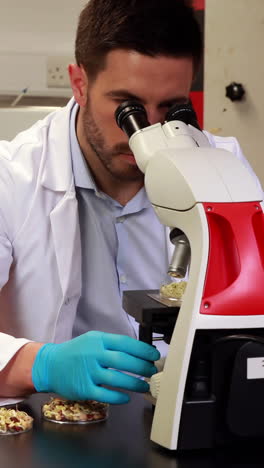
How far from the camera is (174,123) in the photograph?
1207 millimetres

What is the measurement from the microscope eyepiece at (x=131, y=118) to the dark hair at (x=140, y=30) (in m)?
0.39

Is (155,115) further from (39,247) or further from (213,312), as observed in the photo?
(213,312)

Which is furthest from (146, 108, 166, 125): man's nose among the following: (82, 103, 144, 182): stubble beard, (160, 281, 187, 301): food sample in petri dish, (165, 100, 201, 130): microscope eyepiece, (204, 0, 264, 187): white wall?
(204, 0, 264, 187): white wall

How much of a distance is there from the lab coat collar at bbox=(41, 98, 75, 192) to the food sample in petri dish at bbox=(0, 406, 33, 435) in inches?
29.9

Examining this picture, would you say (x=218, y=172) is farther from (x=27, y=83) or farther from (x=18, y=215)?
(x=27, y=83)

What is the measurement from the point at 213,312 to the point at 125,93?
0.77 metres

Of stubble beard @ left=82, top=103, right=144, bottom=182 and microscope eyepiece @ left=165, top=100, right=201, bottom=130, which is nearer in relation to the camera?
microscope eyepiece @ left=165, top=100, right=201, bottom=130

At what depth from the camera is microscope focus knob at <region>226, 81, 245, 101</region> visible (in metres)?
2.67

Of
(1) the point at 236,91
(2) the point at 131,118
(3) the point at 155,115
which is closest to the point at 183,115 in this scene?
(2) the point at 131,118

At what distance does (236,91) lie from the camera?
8.78 ft

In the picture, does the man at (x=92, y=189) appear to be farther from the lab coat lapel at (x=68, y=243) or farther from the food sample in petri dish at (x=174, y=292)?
the food sample in petri dish at (x=174, y=292)

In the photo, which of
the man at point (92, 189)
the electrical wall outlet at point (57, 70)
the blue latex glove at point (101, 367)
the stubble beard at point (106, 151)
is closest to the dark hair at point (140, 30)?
the man at point (92, 189)

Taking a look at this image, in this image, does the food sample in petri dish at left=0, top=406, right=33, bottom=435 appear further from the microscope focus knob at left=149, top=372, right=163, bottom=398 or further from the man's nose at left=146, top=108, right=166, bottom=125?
the man's nose at left=146, top=108, right=166, bottom=125

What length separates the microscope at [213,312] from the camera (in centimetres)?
102
